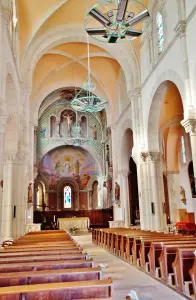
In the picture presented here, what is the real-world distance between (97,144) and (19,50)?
17961mm

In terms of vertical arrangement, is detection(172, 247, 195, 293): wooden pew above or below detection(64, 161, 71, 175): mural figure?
→ below

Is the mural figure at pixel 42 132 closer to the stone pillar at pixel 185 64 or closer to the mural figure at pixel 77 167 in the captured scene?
the mural figure at pixel 77 167

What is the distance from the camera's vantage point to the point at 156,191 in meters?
15.8

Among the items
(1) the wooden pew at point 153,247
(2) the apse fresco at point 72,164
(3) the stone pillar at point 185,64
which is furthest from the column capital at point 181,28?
(2) the apse fresco at point 72,164

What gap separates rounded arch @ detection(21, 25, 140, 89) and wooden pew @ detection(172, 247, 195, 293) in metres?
13.1

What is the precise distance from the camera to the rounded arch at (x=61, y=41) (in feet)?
57.7

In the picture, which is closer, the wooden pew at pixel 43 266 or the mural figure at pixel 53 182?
the wooden pew at pixel 43 266

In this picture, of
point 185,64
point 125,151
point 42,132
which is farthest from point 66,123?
point 185,64

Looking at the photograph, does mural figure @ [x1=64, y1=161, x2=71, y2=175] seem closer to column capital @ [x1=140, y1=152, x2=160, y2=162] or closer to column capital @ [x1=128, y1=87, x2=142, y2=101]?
column capital @ [x1=128, y1=87, x2=142, y2=101]

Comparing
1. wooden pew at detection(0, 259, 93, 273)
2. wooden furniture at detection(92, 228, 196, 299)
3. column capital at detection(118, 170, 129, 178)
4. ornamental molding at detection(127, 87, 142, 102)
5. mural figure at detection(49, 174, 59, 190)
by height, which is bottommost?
wooden furniture at detection(92, 228, 196, 299)

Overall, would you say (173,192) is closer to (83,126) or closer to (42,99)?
(42,99)

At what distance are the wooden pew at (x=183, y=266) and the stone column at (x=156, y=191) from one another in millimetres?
9227

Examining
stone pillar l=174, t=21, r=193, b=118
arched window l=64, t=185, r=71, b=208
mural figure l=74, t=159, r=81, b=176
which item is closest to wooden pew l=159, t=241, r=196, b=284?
stone pillar l=174, t=21, r=193, b=118

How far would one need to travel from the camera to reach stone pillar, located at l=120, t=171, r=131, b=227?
21.5 meters
